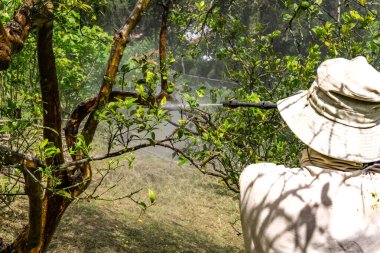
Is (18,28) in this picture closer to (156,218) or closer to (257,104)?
(257,104)

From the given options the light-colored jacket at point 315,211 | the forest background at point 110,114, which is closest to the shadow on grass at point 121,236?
the forest background at point 110,114

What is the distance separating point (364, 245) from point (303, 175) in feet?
0.77

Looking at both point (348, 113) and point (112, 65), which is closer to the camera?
point (348, 113)

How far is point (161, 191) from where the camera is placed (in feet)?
29.8

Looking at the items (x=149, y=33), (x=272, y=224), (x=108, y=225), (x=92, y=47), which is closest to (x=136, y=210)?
(x=108, y=225)

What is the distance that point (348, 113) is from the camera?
1.30 m

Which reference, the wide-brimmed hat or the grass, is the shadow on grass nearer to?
the grass

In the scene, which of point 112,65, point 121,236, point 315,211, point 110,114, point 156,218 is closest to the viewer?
point 315,211

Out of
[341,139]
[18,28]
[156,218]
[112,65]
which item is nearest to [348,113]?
[341,139]

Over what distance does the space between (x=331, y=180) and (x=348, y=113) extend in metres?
0.18

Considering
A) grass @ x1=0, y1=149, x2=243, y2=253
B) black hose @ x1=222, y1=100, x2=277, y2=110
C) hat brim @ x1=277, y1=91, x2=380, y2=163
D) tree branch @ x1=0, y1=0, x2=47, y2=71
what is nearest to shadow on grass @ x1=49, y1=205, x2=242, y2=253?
grass @ x1=0, y1=149, x2=243, y2=253

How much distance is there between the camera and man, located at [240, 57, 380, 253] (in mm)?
1268

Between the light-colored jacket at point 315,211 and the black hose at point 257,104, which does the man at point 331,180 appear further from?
the black hose at point 257,104

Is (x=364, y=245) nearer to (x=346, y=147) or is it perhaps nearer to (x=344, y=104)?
(x=346, y=147)
